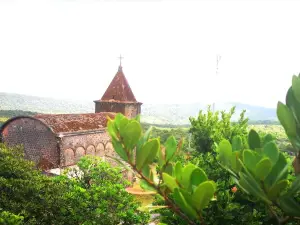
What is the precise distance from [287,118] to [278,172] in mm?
310

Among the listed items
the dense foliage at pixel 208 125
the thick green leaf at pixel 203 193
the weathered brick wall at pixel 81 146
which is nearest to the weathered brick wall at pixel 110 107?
the weathered brick wall at pixel 81 146

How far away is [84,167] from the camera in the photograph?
39.5 feet

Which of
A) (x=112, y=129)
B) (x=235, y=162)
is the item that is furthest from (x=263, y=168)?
(x=112, y=129)

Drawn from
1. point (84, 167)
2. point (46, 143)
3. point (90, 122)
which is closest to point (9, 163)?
point (84, 167)

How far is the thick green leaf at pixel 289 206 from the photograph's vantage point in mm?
1779

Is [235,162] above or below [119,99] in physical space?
below

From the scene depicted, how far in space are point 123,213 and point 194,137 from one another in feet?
11.7

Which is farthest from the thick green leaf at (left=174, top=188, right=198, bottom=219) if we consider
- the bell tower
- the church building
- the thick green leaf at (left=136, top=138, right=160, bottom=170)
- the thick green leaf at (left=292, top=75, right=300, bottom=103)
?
the bell tower

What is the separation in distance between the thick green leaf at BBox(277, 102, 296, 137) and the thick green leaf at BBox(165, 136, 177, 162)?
66cm

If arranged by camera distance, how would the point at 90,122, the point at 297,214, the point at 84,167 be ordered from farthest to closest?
the point at 90,122, the point at 84,167, the point at 297,214

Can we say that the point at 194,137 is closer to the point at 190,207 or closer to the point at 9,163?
the point at 9,163

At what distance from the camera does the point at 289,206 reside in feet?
5.86

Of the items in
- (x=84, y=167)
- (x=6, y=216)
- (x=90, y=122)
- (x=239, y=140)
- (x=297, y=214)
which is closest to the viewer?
(x=297, y=214)

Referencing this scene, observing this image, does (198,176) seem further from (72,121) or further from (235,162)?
(72,121)
